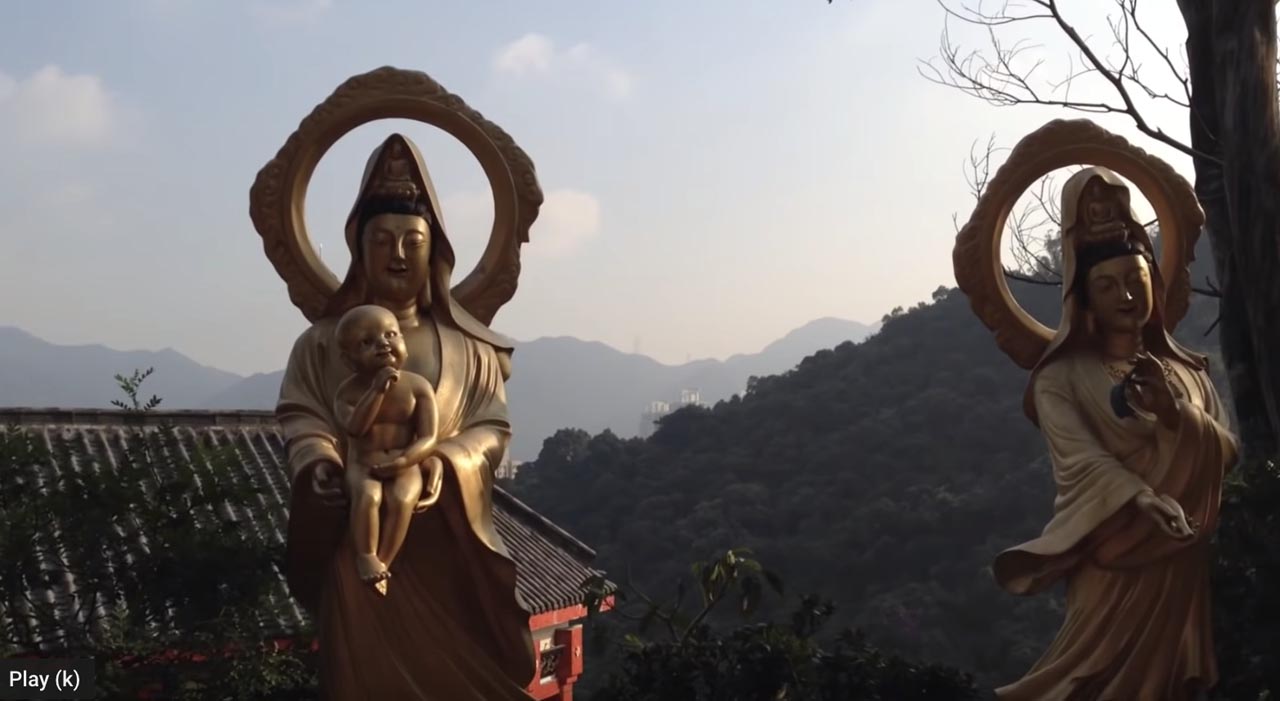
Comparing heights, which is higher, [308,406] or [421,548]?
[308,406]

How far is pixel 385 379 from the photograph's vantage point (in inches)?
121

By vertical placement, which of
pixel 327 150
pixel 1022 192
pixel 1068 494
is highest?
pixel 327 150

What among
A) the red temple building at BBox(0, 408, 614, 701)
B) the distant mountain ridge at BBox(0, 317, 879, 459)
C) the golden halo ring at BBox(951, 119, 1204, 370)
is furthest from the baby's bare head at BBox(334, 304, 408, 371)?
the distant mountain ridge at BBox(0, 317, 879, 459)

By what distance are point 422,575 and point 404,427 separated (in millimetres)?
410

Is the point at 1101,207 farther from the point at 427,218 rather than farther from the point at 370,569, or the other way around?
the point at 370,569

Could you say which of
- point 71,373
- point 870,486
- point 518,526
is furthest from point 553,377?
point 518,526

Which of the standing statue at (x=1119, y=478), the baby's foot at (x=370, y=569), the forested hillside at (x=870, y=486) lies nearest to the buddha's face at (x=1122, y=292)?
the standing statue at (x=1119, y=478)

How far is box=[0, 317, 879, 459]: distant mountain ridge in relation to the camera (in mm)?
54719

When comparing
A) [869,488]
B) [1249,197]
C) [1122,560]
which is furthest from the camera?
[869,488]

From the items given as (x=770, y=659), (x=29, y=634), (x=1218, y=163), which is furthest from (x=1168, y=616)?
(x=29, y=634)

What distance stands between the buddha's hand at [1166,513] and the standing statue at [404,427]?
1.73 metres

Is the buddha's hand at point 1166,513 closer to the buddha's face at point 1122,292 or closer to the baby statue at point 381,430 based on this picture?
the buddha's face at point 1122,292

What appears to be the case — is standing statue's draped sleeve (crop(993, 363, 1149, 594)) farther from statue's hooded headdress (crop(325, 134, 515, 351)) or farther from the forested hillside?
the forested hillside

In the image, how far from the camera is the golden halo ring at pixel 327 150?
141 inches
